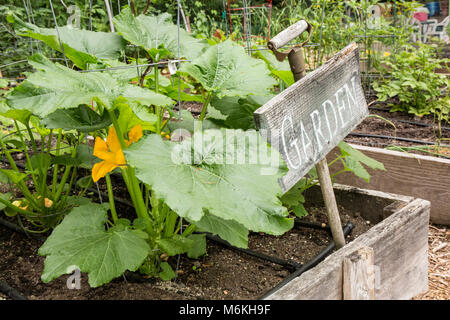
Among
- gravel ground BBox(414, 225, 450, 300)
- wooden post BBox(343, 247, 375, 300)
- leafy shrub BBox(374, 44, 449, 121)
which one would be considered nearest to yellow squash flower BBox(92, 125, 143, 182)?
wooden post BBox(343, 247, 375, 300)

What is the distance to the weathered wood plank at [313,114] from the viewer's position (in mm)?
957

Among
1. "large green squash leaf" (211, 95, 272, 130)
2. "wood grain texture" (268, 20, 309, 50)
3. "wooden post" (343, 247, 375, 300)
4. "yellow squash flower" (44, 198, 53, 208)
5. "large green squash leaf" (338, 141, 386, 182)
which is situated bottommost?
"wooden post" (343, 247, 375, 300)

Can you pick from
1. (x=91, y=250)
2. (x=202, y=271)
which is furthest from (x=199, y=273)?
(x=91, y=250)

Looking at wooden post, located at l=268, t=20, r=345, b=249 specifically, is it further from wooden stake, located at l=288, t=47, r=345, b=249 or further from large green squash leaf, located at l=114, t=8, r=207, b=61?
large green squash leaf, located at l=114, t=8, r=207, b=61

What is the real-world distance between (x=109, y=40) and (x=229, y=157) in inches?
20.8

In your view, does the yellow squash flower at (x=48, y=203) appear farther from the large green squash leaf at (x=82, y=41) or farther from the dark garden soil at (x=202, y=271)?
the large green squash leaf at (x=82, y=41)

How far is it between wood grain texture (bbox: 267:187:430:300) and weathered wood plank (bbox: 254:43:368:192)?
25cm

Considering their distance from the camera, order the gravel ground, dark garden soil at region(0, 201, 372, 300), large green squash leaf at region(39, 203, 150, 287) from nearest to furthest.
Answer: large green squash leaf at region(39, 203, 150, 287), dark garden soil at region(0, 201, 372, 300), the gravel ground

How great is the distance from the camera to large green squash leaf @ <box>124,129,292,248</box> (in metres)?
0.79

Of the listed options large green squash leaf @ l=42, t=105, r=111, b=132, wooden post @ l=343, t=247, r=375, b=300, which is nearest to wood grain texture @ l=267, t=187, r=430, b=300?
wooden post @ l=343, t=247, r=375, b=300

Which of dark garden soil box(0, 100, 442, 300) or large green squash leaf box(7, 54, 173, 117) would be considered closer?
large green squash leaf box(7, 54, 173, 117)

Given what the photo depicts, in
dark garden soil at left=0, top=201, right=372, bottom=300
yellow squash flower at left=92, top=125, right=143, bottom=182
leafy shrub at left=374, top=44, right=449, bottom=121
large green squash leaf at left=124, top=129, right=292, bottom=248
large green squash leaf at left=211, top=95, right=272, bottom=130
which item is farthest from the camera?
leafy shrub at left=374, top=44, right=449, bottom=121

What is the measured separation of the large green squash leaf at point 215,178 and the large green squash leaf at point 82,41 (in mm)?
360

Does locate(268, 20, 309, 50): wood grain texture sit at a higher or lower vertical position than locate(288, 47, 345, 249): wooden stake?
higher
